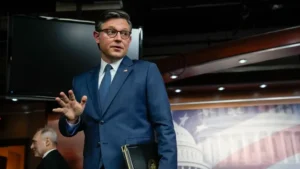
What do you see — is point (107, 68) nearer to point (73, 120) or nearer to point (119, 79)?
point (119, 79)

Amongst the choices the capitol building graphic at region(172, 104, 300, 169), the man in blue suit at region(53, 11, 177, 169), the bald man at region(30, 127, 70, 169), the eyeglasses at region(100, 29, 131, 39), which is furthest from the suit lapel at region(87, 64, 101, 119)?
the capitol building graphic at region(172, 104, 300, 169)

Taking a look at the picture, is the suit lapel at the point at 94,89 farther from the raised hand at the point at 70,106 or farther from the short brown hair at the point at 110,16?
the short brown hair at the point at 110,16

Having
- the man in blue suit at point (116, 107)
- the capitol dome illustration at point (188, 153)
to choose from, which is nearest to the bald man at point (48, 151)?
the capitol dome illustration at point (188, 153)

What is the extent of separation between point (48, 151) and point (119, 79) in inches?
83.5

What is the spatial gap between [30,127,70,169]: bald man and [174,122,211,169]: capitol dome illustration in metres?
1.28

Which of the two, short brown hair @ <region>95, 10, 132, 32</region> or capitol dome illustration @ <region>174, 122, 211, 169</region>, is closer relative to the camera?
short brown hair @ <region>95, 10, 132, 32</region>

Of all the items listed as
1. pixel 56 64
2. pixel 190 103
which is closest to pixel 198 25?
pixel 190 103

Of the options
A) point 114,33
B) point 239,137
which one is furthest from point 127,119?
point 239,137

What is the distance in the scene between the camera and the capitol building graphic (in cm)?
390

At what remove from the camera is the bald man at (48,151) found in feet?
10.5

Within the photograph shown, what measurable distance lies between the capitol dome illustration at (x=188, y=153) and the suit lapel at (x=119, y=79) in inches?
102

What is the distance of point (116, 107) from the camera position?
4.58ft

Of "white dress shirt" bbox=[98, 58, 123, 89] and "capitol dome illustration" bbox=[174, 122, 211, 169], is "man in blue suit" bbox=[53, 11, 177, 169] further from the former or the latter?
"capitol dome illustration" bbox=[174, 122, 211, 169]

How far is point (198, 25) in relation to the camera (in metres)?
4.82
